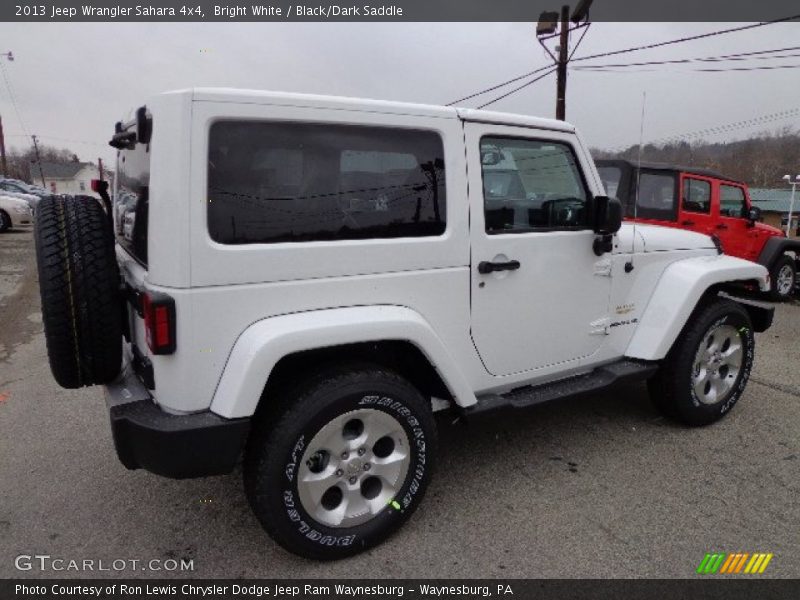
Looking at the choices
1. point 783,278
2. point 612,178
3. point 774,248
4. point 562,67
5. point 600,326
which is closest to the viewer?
point 600,326

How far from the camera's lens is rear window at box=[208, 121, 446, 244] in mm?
2080

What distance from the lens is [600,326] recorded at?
3236 mm

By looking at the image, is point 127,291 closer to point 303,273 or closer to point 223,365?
point 223,365

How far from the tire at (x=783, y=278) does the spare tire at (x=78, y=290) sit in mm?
9406

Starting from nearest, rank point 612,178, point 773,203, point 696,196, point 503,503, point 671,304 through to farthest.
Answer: point 503,503, point 671,304, point 612,178, point 696,196, point 773,203

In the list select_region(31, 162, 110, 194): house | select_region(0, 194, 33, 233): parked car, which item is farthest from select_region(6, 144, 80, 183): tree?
select_region(0, 194, 33, 233): parked car

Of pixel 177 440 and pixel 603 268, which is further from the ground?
pixel 603 268

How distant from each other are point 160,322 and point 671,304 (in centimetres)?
294

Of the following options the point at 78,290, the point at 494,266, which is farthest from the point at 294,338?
the point at 494,266

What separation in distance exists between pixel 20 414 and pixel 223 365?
280cm

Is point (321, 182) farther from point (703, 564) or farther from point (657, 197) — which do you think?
point (657, 197)

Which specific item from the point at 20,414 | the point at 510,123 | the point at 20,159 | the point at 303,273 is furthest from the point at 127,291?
the point at 20,159

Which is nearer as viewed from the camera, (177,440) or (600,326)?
(177,440)

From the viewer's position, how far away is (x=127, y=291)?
2.41 m
